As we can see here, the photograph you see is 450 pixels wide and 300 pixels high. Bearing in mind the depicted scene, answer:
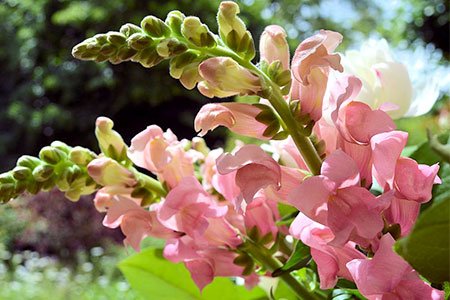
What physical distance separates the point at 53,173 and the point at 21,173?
0.02 meters

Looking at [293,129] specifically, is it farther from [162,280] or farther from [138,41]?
[162,280]

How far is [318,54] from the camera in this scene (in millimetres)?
186

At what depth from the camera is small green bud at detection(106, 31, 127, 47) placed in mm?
185

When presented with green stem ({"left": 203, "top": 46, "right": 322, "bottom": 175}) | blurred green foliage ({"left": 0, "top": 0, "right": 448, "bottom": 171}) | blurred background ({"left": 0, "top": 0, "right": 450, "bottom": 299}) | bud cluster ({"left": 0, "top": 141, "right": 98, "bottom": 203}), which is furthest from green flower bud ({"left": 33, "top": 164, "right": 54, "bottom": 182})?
blurred green foliage ({"left": 0, "top": 0, "right": 448, "bottom": 171})

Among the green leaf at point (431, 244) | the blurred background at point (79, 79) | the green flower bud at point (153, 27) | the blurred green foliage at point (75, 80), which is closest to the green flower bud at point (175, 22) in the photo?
the green flower bud at point (153, 27)

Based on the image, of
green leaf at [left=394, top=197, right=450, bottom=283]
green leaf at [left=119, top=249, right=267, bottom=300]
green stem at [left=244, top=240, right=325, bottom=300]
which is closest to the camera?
green leaf at [left=394, top=197, right=450, bottom=283]

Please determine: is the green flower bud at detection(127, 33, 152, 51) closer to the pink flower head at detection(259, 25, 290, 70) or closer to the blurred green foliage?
the pink flower head at detection(259, 25, 290, 70)

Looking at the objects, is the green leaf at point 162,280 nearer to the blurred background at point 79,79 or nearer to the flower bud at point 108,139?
the flower bud at point 108,139

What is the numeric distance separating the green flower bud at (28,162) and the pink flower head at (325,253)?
121mm

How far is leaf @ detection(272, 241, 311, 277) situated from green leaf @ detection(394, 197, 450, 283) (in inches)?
2.9

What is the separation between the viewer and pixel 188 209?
0.22 m

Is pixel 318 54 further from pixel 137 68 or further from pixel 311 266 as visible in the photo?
pixel 137 68

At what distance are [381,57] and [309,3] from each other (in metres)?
6.65

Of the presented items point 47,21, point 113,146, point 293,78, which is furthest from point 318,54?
point 47,21
